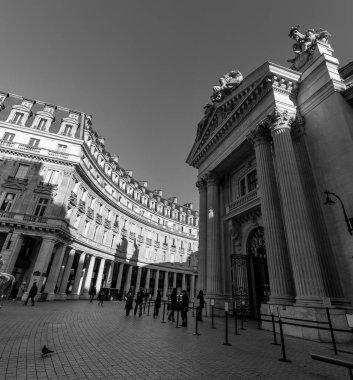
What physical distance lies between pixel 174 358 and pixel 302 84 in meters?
16.4

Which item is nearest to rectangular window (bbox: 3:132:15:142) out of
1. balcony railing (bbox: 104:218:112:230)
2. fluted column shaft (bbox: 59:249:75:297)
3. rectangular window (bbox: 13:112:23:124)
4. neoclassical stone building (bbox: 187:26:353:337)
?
rectangular window (bbox: 13:112:23:124)

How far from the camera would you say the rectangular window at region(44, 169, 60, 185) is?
28.8 m

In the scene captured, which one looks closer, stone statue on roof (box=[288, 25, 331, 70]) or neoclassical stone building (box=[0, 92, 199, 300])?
stone statue on roof (box=[288, 25, 331, 70])

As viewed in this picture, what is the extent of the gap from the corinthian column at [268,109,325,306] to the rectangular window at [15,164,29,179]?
29.5 meters

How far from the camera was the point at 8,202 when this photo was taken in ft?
88.2

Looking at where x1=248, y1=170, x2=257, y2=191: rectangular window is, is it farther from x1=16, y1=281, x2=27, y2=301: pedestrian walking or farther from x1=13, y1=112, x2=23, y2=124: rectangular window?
x1=13, y1=112, x2=23, y2=124: rectangular window

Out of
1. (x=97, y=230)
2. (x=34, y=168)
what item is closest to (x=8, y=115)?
(x=34, y=168)

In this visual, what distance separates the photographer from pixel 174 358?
5.65m

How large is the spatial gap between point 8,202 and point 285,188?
30.3 metres

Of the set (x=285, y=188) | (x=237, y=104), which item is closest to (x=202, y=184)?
(x=237, y=104)

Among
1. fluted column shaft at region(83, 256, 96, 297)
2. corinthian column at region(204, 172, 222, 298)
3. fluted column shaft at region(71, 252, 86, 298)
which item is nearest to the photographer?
corinthian column at region(204, 172, 222, 298)

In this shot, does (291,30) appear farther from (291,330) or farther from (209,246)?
(291,330)

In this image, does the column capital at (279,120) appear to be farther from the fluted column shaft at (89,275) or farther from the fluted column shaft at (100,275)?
the fluted column shaft at (100,275)

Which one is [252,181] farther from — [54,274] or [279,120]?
[54,274]
